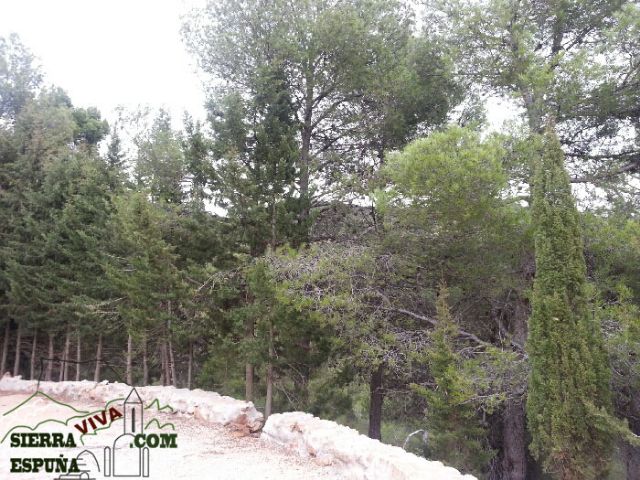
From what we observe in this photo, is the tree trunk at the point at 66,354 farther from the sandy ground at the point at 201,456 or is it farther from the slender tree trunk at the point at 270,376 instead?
the slender tree trunk at the point at 270,376

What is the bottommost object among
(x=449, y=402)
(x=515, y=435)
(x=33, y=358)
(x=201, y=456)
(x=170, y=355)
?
(x=515, y=435)

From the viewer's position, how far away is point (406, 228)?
8.42 meters

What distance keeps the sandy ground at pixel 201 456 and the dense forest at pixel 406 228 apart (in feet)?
6.36

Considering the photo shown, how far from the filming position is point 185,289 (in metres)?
9.69

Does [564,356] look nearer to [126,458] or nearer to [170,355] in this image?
[126,458]

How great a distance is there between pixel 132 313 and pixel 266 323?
287cm

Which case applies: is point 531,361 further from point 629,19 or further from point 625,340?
point 629,19

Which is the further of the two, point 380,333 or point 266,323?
point 266,323

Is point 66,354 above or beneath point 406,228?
beneath

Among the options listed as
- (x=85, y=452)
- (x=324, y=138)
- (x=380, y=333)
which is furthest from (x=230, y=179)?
(x=85, y=452)

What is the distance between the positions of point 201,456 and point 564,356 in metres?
4.69

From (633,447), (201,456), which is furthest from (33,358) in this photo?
(633,447)

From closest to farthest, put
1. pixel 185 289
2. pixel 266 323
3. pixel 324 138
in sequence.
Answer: pixel 266 323, pixel 185 289, pixel 324 138

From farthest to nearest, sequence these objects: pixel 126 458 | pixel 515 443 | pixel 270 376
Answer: pixel 270 376
pixel 515 443
pixel 126 458
